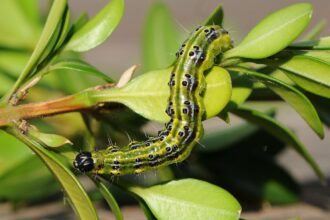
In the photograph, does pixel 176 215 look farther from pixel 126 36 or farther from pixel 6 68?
pixel 126 36

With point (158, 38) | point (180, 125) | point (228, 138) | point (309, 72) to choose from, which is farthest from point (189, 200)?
point (158, 38)

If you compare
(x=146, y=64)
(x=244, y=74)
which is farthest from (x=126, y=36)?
(x=244, y=74)

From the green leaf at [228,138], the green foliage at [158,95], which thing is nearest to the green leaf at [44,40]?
the green foliage at [158,95]

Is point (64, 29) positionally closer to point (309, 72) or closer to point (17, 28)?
point (309, 72)

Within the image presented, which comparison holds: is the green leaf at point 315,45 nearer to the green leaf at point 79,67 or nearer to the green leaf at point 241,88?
the green leaf at point 241,88

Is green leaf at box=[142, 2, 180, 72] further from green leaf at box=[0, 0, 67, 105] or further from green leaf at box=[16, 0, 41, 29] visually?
green leaf at box=[0, 0, 67, 105]

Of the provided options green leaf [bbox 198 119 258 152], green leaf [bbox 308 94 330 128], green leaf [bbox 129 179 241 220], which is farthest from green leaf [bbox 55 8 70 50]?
green leaf [bbox 198 119 258 152]
